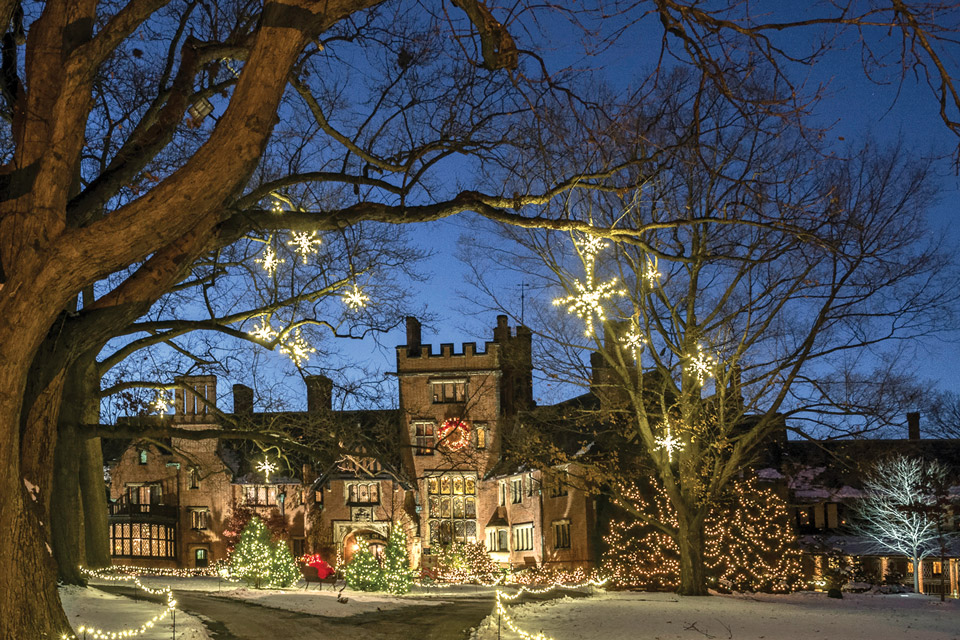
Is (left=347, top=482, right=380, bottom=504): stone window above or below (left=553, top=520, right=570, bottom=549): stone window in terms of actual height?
above

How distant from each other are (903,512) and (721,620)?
25465mm

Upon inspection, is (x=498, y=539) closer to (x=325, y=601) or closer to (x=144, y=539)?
(x=144, y=539)

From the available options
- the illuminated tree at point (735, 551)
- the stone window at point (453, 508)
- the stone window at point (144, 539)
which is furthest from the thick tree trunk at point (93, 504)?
the stone window at point (144, 539)

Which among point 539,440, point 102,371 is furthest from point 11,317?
point 539,440

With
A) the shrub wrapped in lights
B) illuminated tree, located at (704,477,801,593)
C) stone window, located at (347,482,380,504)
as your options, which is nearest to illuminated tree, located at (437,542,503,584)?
stone window, located at (347,482,380,504)

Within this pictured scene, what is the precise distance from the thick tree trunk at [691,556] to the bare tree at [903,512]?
1742cm

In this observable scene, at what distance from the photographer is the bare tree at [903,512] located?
37.6 meters

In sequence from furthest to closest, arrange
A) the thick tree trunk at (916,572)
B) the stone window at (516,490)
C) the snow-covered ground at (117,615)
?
1. the stone window at (516,490)
2. the thick tree trunk at (916,572)
3. the snow-covered ground at (117,615)

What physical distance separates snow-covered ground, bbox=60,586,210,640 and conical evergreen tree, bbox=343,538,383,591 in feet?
29.0

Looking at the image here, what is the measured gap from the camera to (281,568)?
82.0ft

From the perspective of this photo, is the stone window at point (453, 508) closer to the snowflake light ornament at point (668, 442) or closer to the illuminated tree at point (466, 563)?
the illuminated tree at point (466, 563)

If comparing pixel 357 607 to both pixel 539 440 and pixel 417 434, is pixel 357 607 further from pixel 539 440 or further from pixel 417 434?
pixel 417 434

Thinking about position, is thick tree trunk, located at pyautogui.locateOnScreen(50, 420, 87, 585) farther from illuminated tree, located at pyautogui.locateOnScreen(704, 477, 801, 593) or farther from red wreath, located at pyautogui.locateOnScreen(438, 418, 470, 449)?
illuminated tree, located at pyautogui.locateOnScreen(704, 477, 801, 593)

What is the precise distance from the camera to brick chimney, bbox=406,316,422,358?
1860 inches
